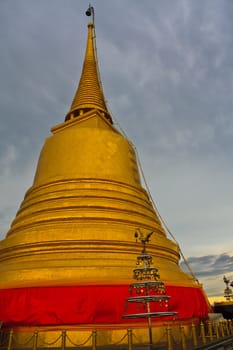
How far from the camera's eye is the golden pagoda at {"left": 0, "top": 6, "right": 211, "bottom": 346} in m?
8.68

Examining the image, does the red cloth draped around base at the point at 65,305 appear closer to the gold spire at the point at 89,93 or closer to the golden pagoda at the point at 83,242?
Result: the golden pagoda at the point at 83,242

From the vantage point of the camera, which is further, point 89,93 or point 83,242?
point 89,93

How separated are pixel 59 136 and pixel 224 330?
448 inches

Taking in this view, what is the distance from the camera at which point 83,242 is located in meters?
→ 10.7

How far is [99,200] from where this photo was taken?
1254 centimetres

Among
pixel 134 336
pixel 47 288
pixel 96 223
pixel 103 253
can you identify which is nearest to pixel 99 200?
pixel 96 223

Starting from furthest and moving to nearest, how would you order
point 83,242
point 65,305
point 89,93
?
point 89,93
point 83,242
point 65,305


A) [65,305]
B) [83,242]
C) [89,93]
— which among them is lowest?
[65,305]

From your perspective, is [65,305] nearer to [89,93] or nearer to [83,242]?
[83,242]

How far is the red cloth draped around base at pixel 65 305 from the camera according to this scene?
852 cm

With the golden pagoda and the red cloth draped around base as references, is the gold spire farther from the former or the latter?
the red cloth draped around base

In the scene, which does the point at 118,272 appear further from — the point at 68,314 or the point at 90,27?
the point at 90,27

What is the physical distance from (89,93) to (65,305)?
551 inches

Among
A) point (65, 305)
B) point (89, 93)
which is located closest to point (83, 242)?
point (65, 305)
